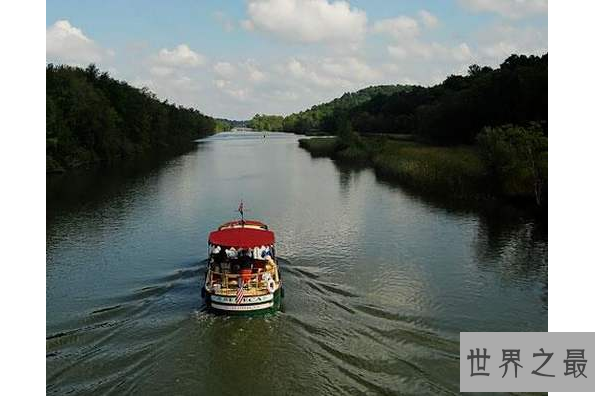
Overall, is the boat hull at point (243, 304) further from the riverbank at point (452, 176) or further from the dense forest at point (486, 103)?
the dense forest at point (486, 103)

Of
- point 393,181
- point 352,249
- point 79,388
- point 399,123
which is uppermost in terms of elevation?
point 399,123

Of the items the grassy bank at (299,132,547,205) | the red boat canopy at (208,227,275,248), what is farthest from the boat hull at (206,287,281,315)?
the grassy bank at (299,132,547,205)

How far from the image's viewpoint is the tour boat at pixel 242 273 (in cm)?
1769

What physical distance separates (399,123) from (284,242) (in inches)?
3471

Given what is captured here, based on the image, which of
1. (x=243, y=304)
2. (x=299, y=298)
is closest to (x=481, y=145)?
(x=299, y=298)

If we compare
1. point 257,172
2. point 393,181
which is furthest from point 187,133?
point 393,181

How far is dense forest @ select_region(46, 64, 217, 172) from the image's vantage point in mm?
64713

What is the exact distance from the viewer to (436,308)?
19.3 metres

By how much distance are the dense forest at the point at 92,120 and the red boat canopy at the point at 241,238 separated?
148 feet

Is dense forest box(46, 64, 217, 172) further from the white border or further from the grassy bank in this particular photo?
the white border

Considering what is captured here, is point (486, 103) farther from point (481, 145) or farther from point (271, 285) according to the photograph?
point (271, 285)

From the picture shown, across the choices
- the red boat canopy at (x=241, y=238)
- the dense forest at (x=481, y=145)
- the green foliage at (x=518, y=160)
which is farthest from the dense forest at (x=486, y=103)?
the red boat canopy at (x=241, y=238)

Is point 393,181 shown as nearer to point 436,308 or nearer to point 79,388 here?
point 436,308

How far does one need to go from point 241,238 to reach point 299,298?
3.28 m
